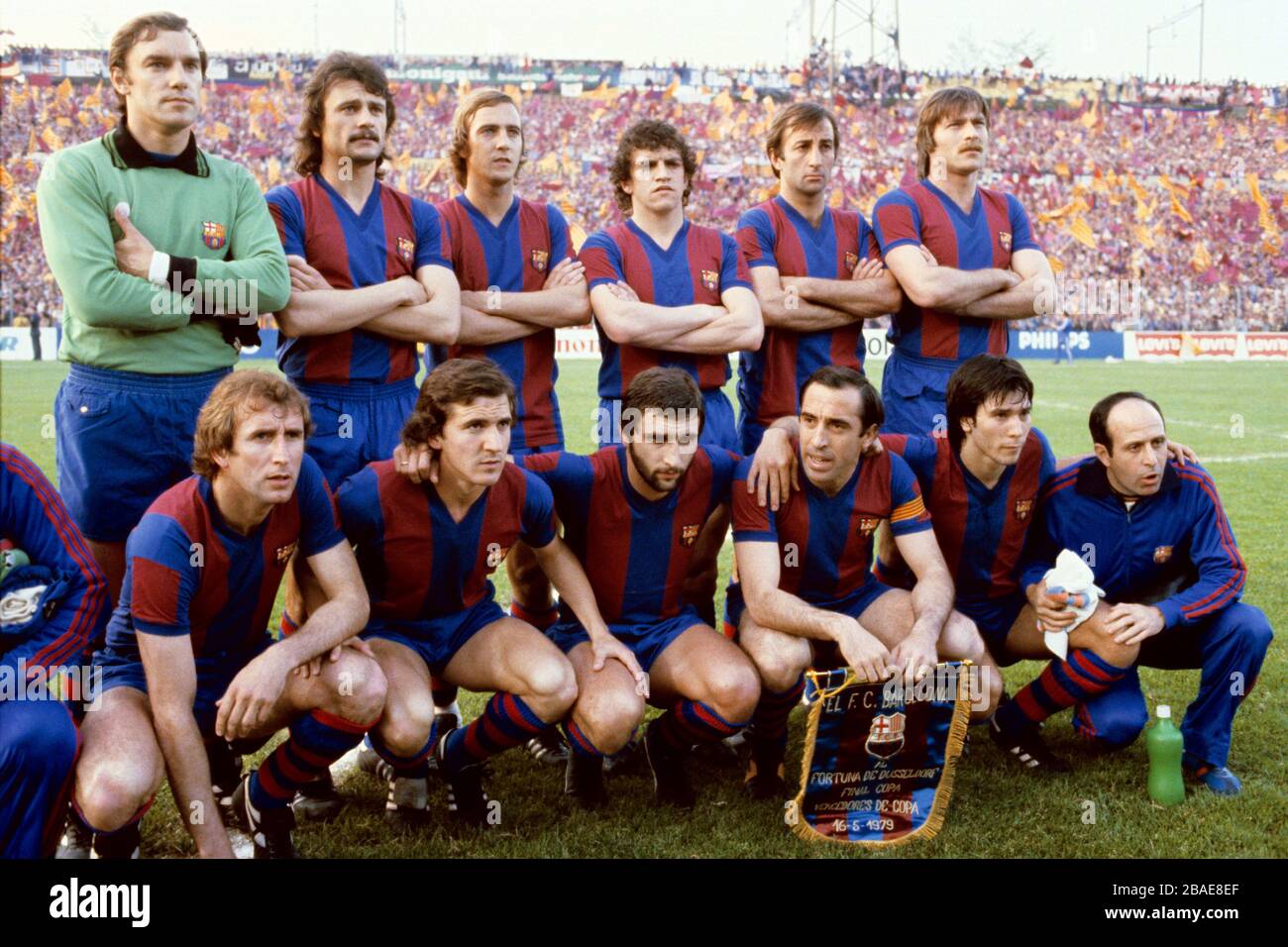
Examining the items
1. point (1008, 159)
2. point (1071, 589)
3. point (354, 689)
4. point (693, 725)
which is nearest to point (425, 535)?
point (354, 689)

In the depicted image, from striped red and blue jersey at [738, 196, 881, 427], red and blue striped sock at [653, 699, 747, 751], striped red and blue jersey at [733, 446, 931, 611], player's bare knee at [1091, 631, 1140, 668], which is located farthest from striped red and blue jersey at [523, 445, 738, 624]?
player's bare knee at [1091, 631, 1140, 668]

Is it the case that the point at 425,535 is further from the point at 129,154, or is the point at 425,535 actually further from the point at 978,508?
the point at 978,508

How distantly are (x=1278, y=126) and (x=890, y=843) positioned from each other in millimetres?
35406

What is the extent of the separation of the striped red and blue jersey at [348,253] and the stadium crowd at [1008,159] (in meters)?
22.1

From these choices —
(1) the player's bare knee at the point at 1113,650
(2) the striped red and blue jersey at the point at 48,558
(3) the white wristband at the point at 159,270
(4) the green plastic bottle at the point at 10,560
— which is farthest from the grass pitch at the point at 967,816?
(3) the white wristband at the point at 159,270

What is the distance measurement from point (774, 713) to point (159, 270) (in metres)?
2.13

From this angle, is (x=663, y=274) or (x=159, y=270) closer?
(x=159, y=270)

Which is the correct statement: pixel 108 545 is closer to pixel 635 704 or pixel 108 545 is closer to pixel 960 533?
pixel 635 704

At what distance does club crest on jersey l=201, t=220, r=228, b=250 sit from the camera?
339cm

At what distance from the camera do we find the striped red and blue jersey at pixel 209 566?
9.35 feet

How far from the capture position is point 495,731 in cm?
330

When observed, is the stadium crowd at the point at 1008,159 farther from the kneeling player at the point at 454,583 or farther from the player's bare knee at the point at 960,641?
the player's bare knee at the point at 960,641

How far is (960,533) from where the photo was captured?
3879 millimetres

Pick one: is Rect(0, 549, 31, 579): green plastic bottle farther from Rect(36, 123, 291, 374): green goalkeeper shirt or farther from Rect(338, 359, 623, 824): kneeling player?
Rect(338, 359, 623, 824): kneeling player
